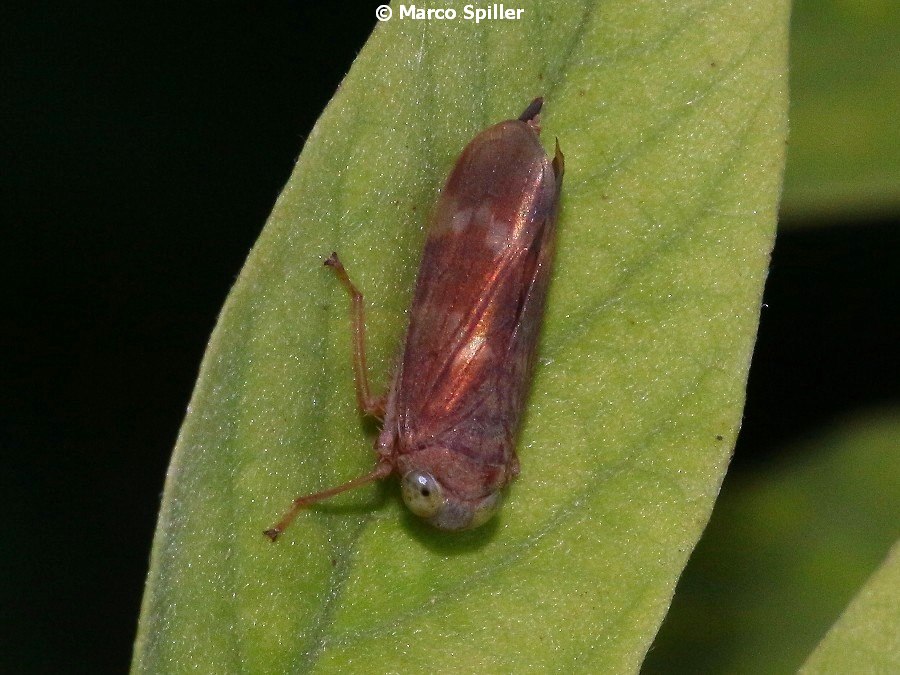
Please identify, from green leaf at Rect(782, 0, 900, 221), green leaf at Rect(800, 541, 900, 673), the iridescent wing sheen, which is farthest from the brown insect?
green leaf at Rect(782, 0, 900, 221)

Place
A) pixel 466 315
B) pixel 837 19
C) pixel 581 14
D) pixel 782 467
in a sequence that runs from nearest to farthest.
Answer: pixel 581 14, pixel 466 315, pixel 837 19, pixel 782 467

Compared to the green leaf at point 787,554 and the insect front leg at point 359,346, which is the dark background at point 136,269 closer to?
the green leaf at point 787,554

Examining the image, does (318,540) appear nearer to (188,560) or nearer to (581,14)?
(188,560)

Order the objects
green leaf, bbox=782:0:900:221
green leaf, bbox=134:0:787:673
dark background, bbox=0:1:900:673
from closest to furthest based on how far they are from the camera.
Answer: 1. green leaf, bbox=134:0:787:673
2. green leaf, bbox=782:0:900:221
3. dark background, bbox=0:1:900:673

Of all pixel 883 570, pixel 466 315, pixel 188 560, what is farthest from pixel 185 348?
pixel 883 570

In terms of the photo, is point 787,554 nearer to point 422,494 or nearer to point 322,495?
point 422,494

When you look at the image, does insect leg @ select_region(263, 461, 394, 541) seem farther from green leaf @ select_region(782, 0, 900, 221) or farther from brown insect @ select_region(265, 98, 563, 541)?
green leaf @ select_region(782, 0, 900, 221)
